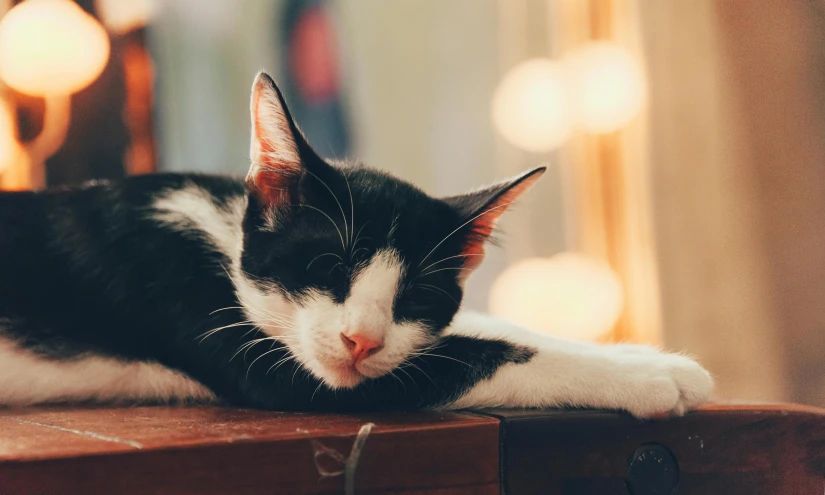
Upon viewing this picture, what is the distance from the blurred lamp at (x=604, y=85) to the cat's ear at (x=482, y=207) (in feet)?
3.39

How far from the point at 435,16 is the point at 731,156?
1170mm

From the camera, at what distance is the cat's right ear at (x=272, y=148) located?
2.81 feet

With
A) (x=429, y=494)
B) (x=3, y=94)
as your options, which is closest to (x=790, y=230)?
(x=429, y=494)

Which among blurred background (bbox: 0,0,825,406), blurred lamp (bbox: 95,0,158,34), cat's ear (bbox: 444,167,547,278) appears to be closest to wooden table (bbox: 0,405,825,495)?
cat's ear (bbox: 444,167,547,278)

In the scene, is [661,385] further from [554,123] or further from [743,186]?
[554,123]

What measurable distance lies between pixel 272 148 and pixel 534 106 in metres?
1.44

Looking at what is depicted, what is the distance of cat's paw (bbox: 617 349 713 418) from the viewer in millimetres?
732

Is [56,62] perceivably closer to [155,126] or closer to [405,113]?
[155,126]

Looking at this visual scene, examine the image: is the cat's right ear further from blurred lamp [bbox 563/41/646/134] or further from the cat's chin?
blurred lamp [bbox 563/41/646/134]

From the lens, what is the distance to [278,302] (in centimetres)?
89

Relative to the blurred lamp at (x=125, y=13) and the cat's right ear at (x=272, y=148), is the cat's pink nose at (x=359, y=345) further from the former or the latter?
the blurred lamp at (x=125, y=13)

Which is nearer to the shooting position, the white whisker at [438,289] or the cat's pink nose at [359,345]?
the cat's pink nose at [359,345]

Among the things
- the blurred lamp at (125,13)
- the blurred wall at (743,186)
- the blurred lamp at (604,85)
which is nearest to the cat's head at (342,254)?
the blurred wall at (743,186)

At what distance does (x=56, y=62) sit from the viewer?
5.37ft
